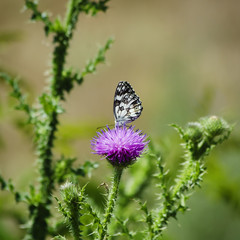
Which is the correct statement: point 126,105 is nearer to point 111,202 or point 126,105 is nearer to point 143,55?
point 111,202

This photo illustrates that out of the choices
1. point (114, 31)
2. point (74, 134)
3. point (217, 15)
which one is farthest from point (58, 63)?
point (217, 15)

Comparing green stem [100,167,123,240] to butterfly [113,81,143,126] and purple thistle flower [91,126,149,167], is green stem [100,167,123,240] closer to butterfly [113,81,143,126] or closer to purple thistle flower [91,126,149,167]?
Result: purple thistle flower [91,126,149,167]

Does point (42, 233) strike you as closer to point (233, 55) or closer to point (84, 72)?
point (84, 72)

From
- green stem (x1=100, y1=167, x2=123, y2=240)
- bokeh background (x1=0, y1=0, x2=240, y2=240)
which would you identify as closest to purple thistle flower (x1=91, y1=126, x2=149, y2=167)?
green stem (x1=100, y1=167, x2=123, y2=240)

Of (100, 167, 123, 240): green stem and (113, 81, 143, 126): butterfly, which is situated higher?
(113, 81, 143, 126): butterfly

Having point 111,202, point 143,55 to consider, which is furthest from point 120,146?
point 143,55

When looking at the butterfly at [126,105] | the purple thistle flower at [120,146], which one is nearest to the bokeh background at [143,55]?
the butterfly at [126,105]
